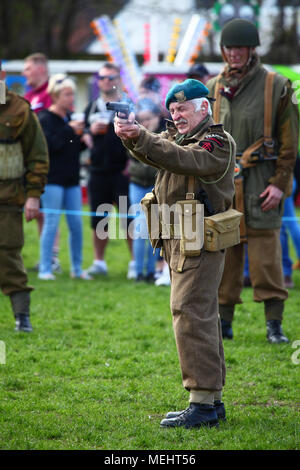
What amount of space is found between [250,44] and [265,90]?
0.40m

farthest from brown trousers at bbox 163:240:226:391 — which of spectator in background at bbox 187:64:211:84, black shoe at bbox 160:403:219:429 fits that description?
spectator in background at bbox 187:64:211:84

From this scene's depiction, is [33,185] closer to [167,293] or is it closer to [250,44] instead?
[250,44]

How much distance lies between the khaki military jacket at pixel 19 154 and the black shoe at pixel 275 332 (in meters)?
2.32

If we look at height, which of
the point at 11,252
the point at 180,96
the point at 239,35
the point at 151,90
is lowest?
the point at 11,252

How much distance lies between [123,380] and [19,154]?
7.17 ft

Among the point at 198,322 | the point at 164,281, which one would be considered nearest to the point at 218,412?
the point at 198,322

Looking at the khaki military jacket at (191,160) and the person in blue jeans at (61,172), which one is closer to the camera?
the khaki military jacket at (191,160)

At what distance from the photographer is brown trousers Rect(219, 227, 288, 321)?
20.3 ft

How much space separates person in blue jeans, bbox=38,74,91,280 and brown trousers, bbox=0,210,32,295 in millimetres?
2850

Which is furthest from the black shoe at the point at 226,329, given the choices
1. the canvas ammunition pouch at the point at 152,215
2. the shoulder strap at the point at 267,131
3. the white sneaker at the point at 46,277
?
the white sneaker at the point at 46,277

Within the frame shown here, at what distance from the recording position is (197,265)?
14.1 ft

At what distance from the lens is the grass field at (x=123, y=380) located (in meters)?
4.22

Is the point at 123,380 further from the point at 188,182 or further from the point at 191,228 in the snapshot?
the point at 188,182

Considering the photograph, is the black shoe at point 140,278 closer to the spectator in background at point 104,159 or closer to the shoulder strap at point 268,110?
the spectator in background at point 104,159
